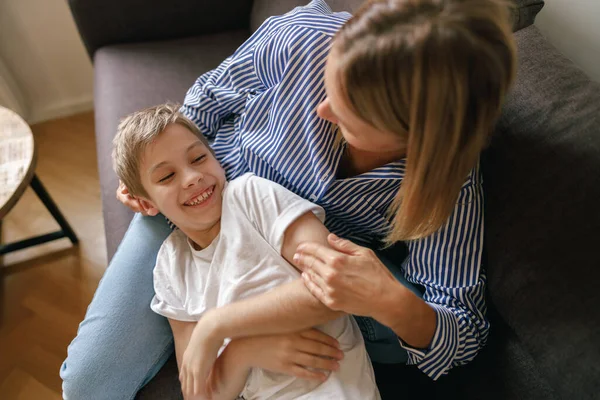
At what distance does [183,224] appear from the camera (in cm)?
97

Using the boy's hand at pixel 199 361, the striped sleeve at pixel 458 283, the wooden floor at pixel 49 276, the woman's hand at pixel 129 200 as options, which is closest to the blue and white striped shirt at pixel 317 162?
the striped sleeve at pixel 458 283

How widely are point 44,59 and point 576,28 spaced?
7.22ft

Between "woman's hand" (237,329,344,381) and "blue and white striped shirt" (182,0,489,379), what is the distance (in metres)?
0.16

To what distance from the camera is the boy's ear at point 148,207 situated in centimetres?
103

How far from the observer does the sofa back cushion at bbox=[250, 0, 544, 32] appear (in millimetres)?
847

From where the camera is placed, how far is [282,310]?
79 centimetres

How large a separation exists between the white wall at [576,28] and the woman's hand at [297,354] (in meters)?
0.81

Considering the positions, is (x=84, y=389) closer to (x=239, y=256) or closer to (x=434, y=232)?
(x=239, y=256)

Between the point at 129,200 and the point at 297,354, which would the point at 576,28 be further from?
the point at 129,200

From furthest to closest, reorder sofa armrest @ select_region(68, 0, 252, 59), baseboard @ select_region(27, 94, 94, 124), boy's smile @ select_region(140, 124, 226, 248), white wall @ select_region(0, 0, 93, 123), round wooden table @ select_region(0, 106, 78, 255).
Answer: baseboard @ select_region(27, 94, 94, 124) < white wall @ select_region(0, 0, 93, 123) < sofa armrest @ select_region(68, 0, 252, 59) < round wooden table @ select_region(0, 106, 78, 255) < boy's smile @ select_region(140, 124, 226, 248)

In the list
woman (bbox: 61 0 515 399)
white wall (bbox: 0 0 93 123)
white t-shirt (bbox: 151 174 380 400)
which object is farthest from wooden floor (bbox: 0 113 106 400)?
white t-shirt (bbox: 151 174 380 400)

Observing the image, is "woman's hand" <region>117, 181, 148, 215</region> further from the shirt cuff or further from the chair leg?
the shirt cuff

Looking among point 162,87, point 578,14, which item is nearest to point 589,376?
point 578,14

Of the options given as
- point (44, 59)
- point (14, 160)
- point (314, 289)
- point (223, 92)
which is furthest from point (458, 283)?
point (44, 59)
